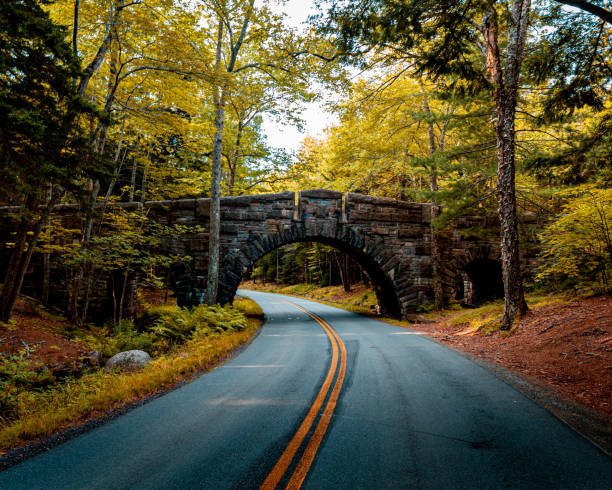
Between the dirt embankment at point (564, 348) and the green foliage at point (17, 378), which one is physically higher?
the dirt embankment at point (564, 348)

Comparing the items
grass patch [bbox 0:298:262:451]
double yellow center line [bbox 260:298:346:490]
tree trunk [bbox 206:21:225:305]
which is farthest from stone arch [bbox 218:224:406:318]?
double yellow center line [bbox 260:298:346:490]

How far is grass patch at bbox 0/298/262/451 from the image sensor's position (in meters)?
3.63

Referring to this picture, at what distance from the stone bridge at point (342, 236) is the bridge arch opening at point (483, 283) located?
2.26 ft

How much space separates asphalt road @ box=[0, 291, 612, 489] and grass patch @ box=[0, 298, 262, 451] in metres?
0.58

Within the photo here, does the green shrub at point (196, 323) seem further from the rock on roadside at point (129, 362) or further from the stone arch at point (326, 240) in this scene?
the rock on roadside at point (129, 362)

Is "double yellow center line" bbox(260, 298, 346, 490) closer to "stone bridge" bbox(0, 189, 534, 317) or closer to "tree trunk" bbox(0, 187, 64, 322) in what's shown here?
"tree trunk" bbox(0, 187, 64, 322)

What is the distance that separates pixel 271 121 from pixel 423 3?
13.2 meters

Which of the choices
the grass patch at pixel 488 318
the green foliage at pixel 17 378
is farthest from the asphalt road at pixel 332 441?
the grass patch at pixel 488 318

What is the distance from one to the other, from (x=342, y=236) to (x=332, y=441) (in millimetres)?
11215

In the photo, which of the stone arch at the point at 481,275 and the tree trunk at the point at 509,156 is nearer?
the tree trunk at the point at 509,156

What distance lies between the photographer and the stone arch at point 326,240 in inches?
508

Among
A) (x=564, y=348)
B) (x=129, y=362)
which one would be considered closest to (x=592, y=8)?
(x=564, y=348)

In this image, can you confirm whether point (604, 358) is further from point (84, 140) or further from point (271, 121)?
point (271, 121)

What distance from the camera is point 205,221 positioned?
1290 centimetres
